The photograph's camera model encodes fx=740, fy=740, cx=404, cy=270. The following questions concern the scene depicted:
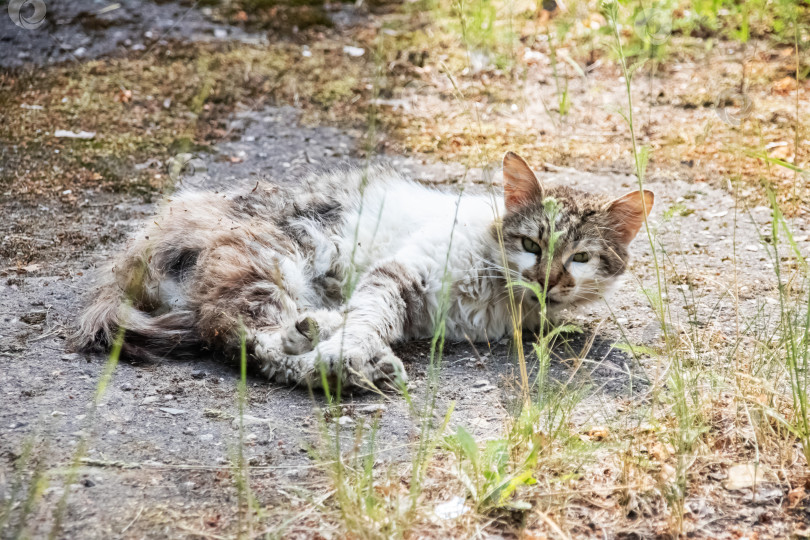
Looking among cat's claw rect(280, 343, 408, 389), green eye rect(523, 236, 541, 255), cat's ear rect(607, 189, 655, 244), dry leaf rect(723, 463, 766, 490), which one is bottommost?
cat's claw rect(280, 343, 408, 389)

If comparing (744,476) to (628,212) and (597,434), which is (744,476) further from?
(628,212)

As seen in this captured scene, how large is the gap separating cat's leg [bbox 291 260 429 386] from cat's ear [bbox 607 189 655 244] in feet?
2.78

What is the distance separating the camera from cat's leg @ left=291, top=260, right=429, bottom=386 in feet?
8.46

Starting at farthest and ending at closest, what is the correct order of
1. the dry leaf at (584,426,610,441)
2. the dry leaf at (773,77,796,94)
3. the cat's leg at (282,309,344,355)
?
the dry leaf at (773,77,796,94)
the cat's leg at (282,309,344,355)
the dry leaf at (584,426,610,441)

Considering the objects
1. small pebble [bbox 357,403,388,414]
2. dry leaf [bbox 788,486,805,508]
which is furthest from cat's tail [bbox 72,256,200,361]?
dry leaf [bbox 788,486,805,508]

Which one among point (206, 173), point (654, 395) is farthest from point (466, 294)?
point (206, 173)

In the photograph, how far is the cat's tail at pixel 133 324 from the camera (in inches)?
107

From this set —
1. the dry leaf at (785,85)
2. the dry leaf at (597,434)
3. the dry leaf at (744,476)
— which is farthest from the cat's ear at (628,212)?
the dry leaf at (785,85)

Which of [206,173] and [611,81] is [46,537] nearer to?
[206,173]

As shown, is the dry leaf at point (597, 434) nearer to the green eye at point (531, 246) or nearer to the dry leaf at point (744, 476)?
the dry leaf at point (744, 476)

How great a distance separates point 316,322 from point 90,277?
4.15ft

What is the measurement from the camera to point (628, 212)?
120 inches

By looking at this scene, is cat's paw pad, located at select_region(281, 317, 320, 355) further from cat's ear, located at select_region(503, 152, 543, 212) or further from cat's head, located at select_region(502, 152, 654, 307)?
cat's ear, located at select_region(503, 152, 543, 212)

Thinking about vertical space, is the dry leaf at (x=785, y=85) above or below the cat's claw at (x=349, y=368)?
above
